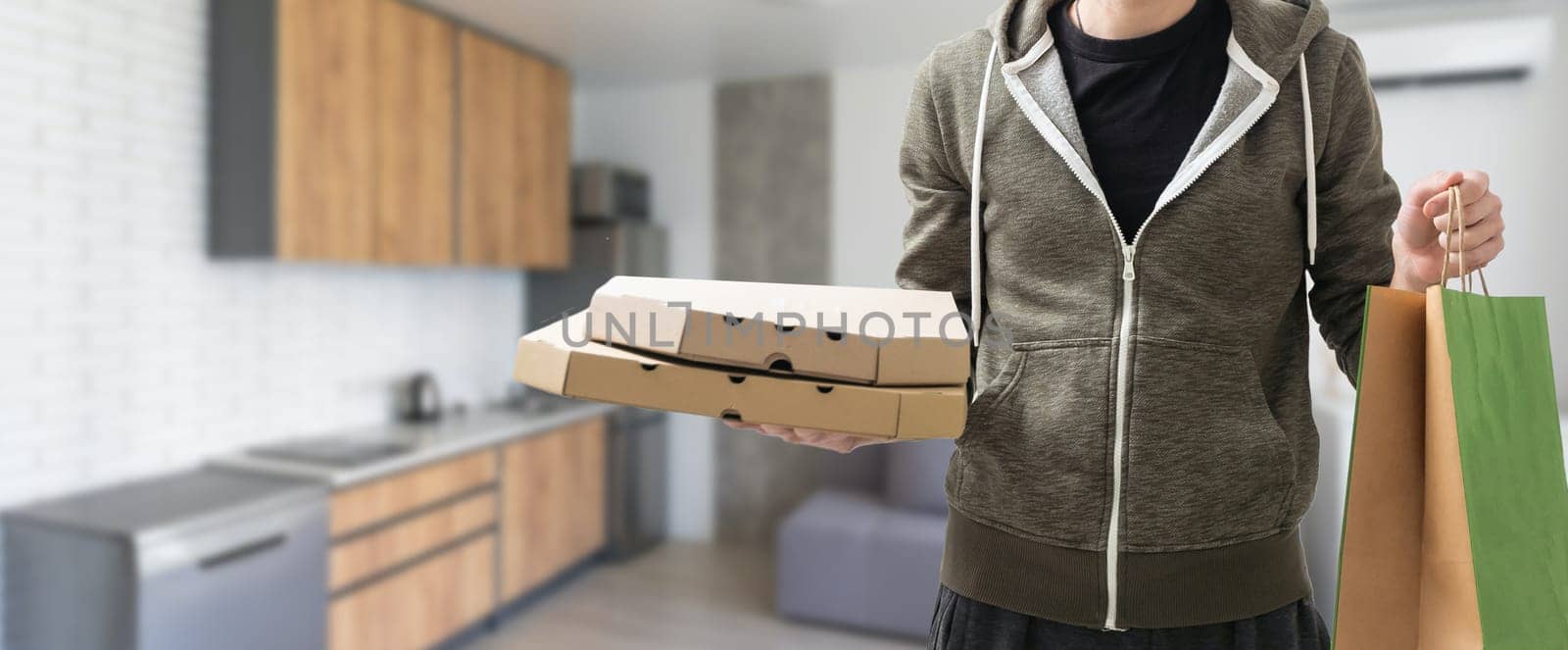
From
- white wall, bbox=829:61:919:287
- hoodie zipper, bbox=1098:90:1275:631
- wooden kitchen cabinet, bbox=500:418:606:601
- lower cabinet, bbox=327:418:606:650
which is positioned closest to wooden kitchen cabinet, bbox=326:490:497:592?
lower cabinet, bbox=327:418:606:650

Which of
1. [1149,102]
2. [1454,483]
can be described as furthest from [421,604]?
[1454,483]

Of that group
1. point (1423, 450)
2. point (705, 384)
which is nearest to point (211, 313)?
point (705, 384)

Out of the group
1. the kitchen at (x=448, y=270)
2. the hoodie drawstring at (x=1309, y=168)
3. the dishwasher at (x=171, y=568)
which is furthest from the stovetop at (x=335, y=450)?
the hoodie drawstring at (x=1309, y=168)

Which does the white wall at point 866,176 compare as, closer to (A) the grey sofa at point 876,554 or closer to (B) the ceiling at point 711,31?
(B) the ceiling at point 711,31

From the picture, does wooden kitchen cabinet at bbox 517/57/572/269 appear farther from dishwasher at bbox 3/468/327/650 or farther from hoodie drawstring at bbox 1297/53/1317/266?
hoodie drawstring at bbox 1297/53/1317/266

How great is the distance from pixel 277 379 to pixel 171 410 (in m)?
0.36

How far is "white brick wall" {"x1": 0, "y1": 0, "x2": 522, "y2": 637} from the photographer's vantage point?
2.04m

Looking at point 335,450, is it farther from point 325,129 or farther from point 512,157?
point 512,157

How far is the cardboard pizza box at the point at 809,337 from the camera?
625mm

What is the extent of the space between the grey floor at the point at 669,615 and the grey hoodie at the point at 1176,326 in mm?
2313

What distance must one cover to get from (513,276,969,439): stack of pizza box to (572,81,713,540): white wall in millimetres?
3400

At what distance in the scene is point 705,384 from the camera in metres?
0.63

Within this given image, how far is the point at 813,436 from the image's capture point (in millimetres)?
698

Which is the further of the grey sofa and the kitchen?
the grey sofa
